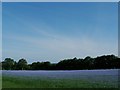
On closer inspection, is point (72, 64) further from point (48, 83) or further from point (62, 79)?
point (48, 83)

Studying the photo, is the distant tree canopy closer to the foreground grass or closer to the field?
the field

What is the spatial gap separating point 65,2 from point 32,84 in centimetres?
294

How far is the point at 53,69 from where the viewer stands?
1403 cm

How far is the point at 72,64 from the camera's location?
44.1ft

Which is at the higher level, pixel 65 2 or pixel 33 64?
pixel 65 2

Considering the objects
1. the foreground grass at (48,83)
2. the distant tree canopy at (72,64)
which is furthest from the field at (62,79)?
the distant tree canopy at (72,64)

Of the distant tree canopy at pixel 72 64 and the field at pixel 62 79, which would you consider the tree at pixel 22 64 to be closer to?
the distant tree canopy at pixel 72 64

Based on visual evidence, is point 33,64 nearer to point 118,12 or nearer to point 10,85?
point 10,85

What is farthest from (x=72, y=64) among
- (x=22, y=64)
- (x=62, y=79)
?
(x=22, y=64)

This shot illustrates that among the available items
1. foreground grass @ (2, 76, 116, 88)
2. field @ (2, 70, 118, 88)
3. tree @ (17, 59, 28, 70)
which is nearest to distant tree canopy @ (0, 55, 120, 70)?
tree @ (17, 59, 28, 70)

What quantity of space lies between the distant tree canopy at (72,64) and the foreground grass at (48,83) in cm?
105

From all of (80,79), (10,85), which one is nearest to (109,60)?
(80,79)

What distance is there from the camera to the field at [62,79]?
453 inches

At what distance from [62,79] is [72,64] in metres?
1.40
